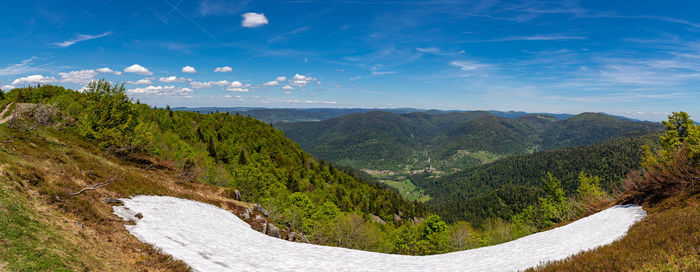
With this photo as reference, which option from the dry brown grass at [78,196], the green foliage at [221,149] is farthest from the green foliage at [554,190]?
the dry brown grass at [78,196]

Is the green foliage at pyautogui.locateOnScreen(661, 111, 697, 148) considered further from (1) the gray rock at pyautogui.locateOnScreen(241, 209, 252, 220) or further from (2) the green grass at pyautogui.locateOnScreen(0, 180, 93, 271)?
(2) the green grass at pyautogui.locateOnScreen(0, 180, 93, 271)

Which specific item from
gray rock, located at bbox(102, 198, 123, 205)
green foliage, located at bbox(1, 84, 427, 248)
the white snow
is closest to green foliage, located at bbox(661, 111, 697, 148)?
the white snow

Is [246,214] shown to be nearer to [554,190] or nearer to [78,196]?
[78,196]

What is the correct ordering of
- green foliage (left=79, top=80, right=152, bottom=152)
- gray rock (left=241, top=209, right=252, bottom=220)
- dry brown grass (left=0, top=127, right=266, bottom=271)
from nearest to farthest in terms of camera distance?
dry brown grass (left=0, top=127, right=266, bottom=271), gray rock (left=241, top=209, right=252, bottom=220), green foliage (left=79, top=80, right=152, bottom=152)

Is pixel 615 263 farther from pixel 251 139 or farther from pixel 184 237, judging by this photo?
pixel 251 139

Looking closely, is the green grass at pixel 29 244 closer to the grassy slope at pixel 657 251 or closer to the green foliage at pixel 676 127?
the grassy slope at pixel 657 251
